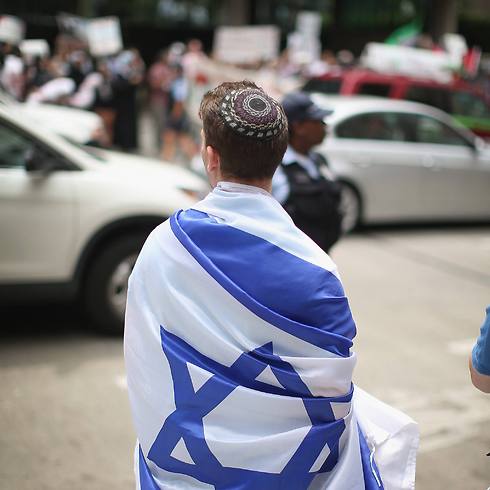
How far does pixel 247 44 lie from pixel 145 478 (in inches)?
528

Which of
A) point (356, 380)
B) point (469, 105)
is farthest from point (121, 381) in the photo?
point (469, 105)

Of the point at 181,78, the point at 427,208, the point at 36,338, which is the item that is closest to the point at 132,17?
the point at 181,78

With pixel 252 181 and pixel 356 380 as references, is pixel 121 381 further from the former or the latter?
pixel 252 181

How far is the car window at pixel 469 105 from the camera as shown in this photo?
11656mm

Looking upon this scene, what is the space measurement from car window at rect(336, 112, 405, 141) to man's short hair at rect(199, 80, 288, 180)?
279 inches

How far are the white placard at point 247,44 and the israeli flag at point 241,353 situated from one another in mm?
12761

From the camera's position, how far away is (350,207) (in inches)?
356

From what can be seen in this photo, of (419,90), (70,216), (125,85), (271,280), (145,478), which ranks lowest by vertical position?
(125,85)

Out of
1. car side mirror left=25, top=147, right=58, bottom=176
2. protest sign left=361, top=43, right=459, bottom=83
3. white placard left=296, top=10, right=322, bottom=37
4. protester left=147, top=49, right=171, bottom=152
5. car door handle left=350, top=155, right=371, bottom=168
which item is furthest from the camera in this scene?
white placard left=296, top=10, right=322, bottom=37

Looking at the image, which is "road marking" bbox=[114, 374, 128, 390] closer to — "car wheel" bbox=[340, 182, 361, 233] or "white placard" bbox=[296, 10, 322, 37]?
"car wheel" bbox=[340, 182, 361, 233]

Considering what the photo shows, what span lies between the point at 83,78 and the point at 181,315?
1255cm

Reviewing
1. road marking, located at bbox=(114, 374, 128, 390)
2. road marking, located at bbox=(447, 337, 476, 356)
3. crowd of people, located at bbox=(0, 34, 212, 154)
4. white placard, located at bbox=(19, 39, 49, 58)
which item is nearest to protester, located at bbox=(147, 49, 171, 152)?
crowd of people, located at bbox=(0, 34, 212, 154)

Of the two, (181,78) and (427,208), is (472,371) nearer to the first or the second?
(427,208)

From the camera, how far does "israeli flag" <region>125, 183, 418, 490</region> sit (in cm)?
186
